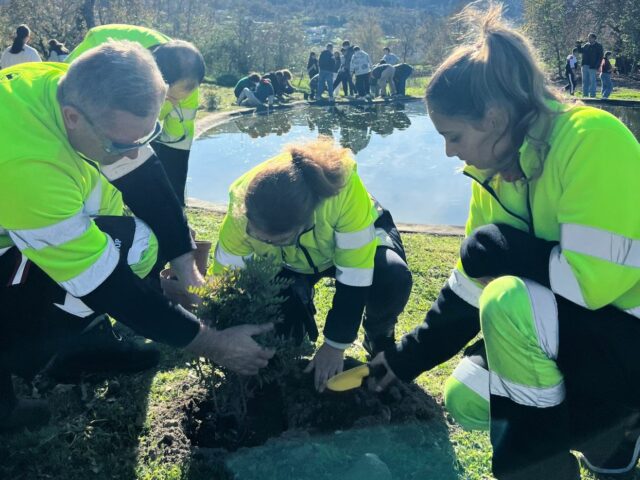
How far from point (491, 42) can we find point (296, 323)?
1.79 metres

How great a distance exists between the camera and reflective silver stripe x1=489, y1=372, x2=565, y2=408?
6.83ft

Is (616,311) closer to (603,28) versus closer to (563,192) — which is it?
(563,192)

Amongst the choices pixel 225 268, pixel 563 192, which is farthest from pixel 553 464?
pixel 225 268

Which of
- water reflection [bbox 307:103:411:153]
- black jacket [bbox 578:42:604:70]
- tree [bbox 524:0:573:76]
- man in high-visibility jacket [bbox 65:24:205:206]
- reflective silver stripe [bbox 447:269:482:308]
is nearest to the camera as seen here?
reflective silver stripe [bbox 447:269:482:308]

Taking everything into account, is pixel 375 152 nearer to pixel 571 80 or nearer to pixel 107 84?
pixel 107 84

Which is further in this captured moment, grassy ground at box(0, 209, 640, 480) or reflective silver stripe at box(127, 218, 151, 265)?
reflective silver stripe at box(127, 218, 151, 265)

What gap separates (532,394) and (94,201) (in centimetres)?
216

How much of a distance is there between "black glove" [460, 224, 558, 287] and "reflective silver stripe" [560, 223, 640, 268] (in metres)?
0.17

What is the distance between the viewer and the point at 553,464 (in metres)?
2.11

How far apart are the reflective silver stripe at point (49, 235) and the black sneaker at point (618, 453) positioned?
225cm

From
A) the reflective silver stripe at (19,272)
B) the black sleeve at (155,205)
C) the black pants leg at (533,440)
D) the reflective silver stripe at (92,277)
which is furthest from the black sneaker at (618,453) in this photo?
the reflective silver stripe at (19,272)

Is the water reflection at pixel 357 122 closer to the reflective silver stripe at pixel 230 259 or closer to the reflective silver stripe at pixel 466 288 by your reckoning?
the reflective silver stripe at pixel 230 259

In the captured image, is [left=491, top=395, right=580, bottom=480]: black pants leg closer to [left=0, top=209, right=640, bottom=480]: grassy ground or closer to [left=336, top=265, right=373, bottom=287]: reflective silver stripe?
[left=0, top=209, right=640, bottom=480]: grassy ground

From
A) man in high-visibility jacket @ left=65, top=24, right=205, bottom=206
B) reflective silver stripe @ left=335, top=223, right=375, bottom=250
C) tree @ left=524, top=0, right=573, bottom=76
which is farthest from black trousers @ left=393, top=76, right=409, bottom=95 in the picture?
reflective silver stripe @ left=335, top=223, right=375, bottom=250
